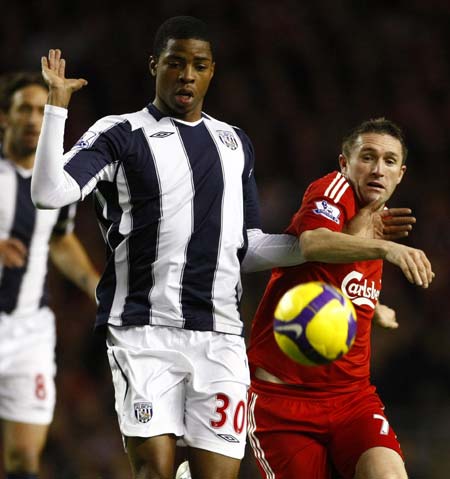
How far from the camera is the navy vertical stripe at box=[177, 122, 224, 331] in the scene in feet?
13.2

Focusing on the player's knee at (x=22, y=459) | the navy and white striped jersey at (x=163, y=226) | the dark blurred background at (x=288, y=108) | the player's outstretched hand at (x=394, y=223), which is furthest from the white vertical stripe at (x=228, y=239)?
the dark blurred background at (x=288, y=108)

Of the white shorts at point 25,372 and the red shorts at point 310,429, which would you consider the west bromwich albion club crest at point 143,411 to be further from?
the white shorts at point 25,372

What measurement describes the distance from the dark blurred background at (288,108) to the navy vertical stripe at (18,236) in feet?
9.85

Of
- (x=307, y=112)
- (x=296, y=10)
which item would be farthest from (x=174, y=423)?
(x=296, y=10)

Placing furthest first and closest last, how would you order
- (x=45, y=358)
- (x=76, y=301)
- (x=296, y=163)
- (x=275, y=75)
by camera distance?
1. (x=275, y=75)
2. (x=296, y=163)
3. (x=76, y=301)
4. (x=45, y=358)

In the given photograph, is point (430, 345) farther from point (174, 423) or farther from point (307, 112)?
point (174, 423)

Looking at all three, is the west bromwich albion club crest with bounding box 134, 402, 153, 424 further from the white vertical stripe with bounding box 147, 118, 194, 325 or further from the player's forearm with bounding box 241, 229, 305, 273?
the player's forearm with bounding box 241, 229, 305, 273

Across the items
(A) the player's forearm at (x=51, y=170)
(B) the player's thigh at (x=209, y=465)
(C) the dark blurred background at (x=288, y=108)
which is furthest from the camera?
(C) the dark blurred background at (x=288, y=108)

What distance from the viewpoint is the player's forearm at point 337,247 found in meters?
3.92

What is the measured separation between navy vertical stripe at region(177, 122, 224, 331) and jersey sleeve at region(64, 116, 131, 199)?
10.9 inches

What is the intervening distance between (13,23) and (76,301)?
14.1 feet

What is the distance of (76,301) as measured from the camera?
32.4 feet

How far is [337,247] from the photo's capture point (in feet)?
13.1

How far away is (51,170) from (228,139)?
879mm
